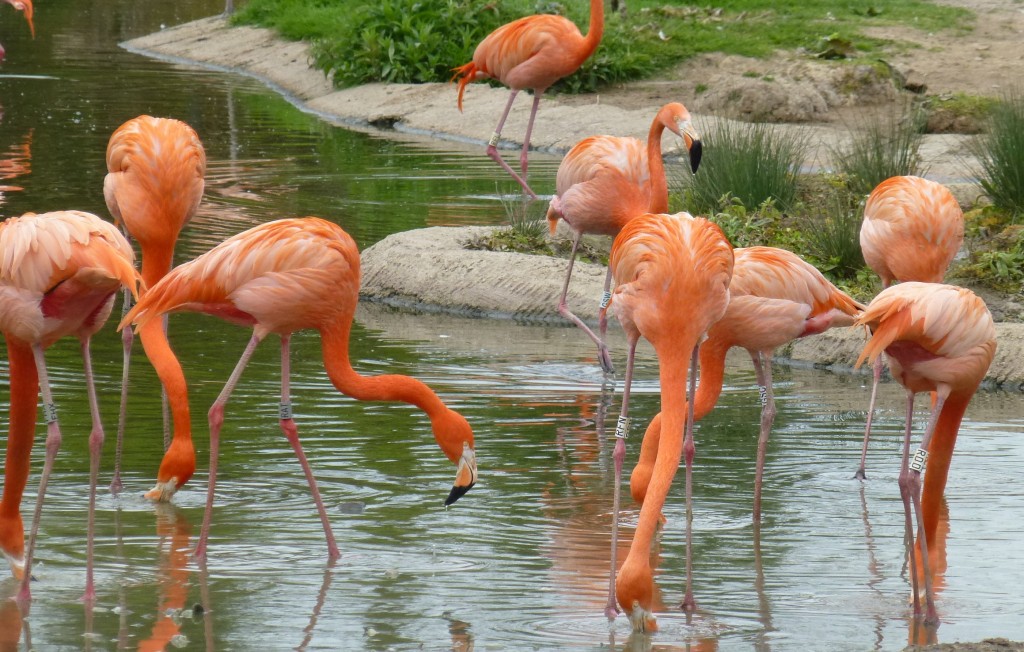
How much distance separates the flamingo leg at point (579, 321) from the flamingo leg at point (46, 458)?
329 centimetres

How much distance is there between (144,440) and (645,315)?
2.49 m

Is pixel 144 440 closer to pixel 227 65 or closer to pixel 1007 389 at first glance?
pixel 1007 389

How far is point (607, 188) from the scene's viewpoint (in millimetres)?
7156

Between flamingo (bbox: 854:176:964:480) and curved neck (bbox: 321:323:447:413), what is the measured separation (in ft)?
6.35

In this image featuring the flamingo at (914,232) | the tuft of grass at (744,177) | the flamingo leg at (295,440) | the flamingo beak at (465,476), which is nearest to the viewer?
the flamingo beak at (465,476)

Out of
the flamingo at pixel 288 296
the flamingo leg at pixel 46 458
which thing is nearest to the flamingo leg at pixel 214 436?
the flamingo at pixel 288 296

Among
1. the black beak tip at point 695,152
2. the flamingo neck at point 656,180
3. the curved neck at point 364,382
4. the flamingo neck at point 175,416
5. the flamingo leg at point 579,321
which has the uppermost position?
the black beak tip at point 695,152

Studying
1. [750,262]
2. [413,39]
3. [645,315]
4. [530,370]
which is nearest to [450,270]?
[530,370]

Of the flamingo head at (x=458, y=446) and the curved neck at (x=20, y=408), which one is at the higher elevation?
the curved neck at (x=20, y=408)

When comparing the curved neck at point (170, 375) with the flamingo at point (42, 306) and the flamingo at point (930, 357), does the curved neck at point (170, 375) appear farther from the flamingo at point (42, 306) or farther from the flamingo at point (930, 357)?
the flamingo at point (930, 357)

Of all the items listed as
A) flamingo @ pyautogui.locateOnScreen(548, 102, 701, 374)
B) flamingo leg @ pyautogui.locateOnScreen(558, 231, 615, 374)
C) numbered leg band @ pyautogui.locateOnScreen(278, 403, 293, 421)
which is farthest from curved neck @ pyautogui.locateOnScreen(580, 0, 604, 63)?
numbered leg band @ pyautogui.locateOnScreen(278, 403, 293, 421)

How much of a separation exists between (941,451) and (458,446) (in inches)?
53.2

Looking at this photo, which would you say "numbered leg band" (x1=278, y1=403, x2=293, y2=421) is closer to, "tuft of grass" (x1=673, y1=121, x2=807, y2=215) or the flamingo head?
the flamingo head

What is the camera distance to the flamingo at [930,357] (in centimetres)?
393
